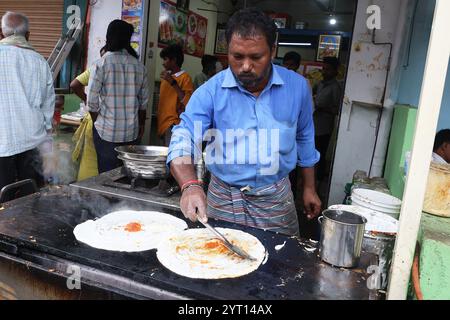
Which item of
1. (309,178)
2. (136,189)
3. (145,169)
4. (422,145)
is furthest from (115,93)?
(422,145)

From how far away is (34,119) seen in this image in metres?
3.34

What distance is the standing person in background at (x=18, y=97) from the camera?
3.14m

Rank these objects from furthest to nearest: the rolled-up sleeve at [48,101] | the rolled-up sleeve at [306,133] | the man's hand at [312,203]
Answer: the rolled-up sleeve at [48,101] < the man's hand at [312,203] < the rolled-up sleeve at [306,133]

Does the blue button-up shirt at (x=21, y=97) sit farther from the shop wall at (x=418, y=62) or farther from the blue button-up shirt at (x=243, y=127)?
the shop wall at (x=418, y=62)

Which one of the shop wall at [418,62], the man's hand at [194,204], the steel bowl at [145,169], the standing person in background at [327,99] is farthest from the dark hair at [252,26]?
the standing person in background at [327,99]

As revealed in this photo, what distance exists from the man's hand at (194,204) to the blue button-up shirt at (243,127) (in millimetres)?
296

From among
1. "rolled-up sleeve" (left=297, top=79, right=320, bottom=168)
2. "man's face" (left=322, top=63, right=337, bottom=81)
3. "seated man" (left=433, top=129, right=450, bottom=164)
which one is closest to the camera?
"rolled-up sleeve" (left=297, top=79, right=320, bottom=168)

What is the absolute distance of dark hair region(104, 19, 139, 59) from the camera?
3.65m

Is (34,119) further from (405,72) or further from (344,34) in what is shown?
(344,34)

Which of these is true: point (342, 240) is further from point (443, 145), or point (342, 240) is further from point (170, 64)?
point (170, 64)

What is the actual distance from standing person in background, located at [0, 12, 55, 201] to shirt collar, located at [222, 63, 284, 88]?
2.08 meters

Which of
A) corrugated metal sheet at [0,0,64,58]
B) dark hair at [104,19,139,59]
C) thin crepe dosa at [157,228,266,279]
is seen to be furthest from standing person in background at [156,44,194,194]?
thin crepe dosa at [157,228,266,279]

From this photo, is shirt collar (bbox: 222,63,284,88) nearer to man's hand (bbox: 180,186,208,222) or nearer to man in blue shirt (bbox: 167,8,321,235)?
man in blue shirt (bbox: 167,8,321,235)

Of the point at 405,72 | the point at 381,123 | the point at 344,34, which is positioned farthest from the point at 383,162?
the point at 344,34
